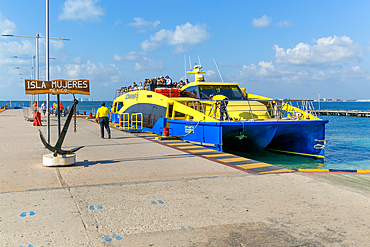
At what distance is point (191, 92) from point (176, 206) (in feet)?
39.7

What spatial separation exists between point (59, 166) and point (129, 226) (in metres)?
4.56

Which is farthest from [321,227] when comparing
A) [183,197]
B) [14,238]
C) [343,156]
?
[343,156]

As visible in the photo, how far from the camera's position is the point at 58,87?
26.5ft

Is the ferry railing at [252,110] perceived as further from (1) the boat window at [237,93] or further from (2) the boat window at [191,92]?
(1) the boat window at [237,93]

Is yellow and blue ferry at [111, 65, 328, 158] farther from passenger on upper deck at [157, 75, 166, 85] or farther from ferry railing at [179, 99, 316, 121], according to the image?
passenger on upper deck at [157, 75, 166, 85]

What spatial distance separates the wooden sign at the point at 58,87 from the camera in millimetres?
7965

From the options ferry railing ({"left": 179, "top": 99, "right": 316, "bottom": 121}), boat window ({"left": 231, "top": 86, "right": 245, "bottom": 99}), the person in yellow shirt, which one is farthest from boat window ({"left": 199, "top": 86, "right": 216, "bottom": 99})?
the person in yellow shirt

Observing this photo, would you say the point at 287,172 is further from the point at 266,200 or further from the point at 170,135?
the point at 170,135

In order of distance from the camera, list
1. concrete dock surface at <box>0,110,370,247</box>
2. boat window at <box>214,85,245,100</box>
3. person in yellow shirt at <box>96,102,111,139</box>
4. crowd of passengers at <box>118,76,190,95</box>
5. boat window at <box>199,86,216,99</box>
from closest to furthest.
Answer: concrete dock surface at <box>0,110,370,247</box>
person in yellow shirt at <box>96,102,111,139</box>
boat window at <box>214,85,245,100</box>
boat window at <box>199,86,216,99</box>
crowd of passengers at <box>118,76,190,95</box>

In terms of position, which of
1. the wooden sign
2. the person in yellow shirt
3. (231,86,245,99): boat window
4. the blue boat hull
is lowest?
the blue boat hull

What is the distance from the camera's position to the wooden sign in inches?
314

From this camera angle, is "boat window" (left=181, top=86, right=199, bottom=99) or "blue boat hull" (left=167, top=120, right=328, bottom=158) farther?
"boat window" (left=181, top=86, right=199, bottom=99)

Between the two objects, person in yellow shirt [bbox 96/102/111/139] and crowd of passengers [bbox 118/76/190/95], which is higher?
crowd of passengers [bbox 118/76/190/95]

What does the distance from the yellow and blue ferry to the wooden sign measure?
19.6 ft
